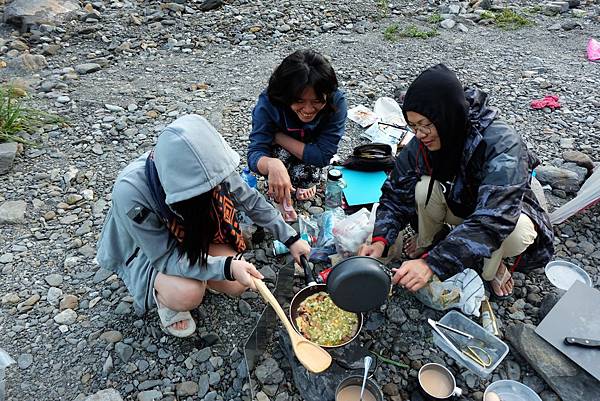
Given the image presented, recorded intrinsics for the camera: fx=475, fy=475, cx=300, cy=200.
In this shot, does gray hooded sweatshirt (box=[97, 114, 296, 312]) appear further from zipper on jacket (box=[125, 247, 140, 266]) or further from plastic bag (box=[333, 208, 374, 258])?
plastic bag (box=[333, 208, 374, 258])

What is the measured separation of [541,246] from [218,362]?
2.07 metres

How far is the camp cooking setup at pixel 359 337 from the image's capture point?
2.42m

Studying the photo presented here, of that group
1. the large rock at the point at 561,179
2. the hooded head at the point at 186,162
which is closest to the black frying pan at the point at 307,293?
the hooded head at the point at 186,162

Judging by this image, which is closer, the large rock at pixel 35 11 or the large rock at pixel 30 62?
the large rock at pixel 30 62

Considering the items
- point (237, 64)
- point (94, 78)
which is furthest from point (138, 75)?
point (237, 64)

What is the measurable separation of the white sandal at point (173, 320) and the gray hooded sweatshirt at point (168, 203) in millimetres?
111

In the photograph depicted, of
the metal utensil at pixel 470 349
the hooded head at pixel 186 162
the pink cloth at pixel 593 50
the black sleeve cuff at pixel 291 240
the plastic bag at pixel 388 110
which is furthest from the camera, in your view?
the pink cloth at pixel 593 50

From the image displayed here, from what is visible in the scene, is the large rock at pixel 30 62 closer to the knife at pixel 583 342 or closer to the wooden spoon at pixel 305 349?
the wooden spoon at pixel 305 349

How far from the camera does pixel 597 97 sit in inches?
201

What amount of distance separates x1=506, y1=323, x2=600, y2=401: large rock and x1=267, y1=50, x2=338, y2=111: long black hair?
1885 mm

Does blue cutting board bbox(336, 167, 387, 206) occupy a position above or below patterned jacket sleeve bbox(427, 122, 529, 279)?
below

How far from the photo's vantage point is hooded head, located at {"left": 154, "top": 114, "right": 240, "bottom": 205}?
83.1 inches

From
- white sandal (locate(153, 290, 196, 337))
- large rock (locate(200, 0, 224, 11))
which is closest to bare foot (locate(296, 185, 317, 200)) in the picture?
white sandal (locate(153, 290, 196, 337))

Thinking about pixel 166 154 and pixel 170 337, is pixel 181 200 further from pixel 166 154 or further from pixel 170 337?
pixel 170 337
